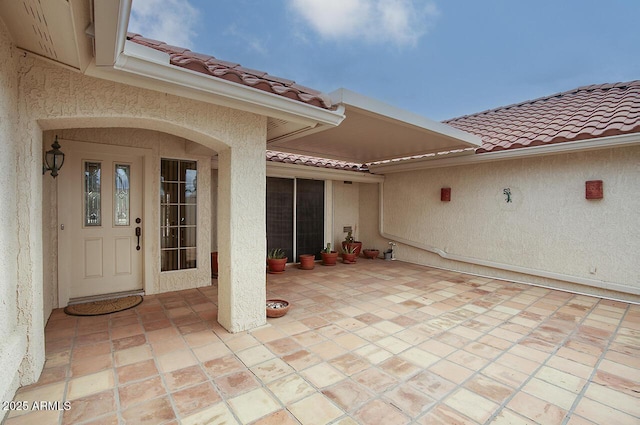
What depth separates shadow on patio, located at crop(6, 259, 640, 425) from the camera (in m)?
2.86

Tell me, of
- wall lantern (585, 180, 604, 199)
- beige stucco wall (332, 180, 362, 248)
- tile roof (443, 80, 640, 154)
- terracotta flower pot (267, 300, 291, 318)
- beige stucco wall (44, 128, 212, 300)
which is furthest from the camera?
beige stucco wall (332, 180, 362, 248)

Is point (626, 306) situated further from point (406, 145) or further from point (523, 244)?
point (406, 145)

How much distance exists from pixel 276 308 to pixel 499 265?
642 cm

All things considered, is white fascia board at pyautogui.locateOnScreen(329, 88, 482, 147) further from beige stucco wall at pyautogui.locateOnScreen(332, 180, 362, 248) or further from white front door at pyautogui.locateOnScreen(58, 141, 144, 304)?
beige stucco wall at pyautogui.locateOnScreen(332, 180, 362, 248)

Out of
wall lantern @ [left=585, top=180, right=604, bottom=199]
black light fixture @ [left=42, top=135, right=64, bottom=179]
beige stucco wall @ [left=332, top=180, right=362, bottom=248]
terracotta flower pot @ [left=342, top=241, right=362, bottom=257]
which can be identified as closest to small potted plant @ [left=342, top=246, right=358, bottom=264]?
terracotta flower pot @ [left=342, top=241, right=362, bottom=257]

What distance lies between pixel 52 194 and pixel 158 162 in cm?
187

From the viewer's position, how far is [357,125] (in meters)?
6.19

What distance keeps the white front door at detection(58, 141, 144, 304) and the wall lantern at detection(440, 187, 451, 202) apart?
829 cm

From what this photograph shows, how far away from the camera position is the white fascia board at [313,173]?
8.67m

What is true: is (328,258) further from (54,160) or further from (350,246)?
(54,160)

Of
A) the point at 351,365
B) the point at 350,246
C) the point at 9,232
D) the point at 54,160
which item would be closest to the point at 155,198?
the point at 54,160

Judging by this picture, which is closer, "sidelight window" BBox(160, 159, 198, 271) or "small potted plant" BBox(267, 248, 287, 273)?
"sidelight window" BBox(160, 159, 198, 271)

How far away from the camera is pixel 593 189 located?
661 centimetres

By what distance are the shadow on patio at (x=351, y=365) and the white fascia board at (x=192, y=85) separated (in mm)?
3287
